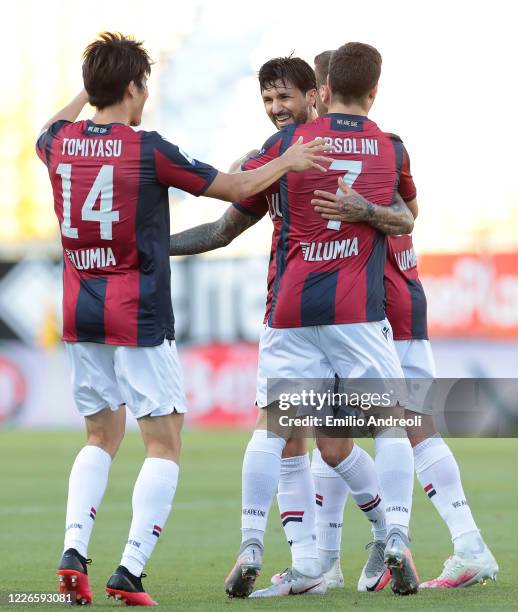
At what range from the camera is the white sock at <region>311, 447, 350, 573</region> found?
23.0 ft

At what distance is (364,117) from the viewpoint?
6488mm

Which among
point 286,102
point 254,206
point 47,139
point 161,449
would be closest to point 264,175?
point 254,206

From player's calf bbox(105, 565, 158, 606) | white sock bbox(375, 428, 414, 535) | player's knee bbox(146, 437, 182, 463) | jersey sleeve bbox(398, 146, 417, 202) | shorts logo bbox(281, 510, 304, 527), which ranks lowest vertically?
player's calf bbox(105, 565, 158, 606)

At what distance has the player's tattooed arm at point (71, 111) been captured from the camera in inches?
257

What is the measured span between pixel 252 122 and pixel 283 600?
106 feet

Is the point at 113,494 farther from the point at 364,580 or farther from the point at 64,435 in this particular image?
the point at 64,435

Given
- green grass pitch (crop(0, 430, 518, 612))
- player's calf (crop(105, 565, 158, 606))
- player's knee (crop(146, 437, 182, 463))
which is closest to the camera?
player's calf (crop(105, 565, 158, 606))

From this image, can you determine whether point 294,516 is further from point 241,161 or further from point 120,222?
point 241,161

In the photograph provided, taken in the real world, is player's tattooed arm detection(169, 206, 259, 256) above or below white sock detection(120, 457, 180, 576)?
above

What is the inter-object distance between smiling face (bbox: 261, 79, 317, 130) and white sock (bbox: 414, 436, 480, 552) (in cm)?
169

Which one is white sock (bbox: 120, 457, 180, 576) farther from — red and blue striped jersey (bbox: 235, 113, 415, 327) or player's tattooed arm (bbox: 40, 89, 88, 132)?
player's tattooed arm (bbox: 40, 89, 88, 132)

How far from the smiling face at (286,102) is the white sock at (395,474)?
1.58 metres

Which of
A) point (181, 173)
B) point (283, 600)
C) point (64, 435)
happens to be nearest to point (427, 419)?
point (283, 600)

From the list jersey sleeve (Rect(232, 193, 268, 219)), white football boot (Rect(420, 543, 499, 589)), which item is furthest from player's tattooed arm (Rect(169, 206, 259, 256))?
white football boot (Rect(420, 543, 499, 589))
